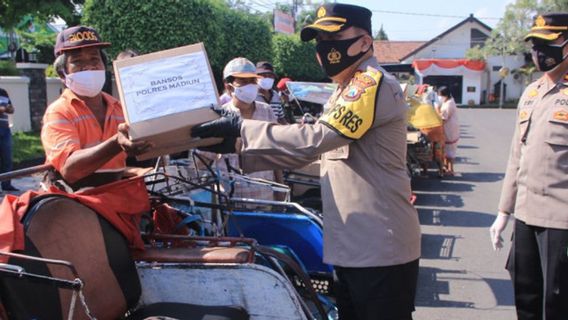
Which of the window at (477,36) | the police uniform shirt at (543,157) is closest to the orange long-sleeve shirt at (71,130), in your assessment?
the police uniform shirt at (543,157)

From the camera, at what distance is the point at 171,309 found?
2621 millimetres

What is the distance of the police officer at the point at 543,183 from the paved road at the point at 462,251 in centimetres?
154

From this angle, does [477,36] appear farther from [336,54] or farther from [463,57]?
[336,54]

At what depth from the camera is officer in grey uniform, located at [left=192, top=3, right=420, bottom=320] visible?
7.98 feet

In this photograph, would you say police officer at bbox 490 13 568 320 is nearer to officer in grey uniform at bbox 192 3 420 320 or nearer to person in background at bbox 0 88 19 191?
officer in grey uniform at bbox 192 3 420 320

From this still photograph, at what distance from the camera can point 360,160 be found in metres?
2.52

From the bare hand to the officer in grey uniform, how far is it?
241 mm

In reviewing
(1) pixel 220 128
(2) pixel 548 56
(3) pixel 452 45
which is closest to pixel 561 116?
(2) pixel 548 56

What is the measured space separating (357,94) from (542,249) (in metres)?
1.46

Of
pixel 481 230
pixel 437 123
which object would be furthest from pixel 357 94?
pixel 437 123

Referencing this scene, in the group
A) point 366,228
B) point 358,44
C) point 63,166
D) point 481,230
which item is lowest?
point 481,230

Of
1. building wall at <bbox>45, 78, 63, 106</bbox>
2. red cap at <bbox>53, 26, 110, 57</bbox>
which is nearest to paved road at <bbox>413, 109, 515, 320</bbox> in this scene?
red cap at <bbox>53, 26, 110, 57</bbox>

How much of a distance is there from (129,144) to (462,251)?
4.93 meters

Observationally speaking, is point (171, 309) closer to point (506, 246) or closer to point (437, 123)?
point (506, 246)
